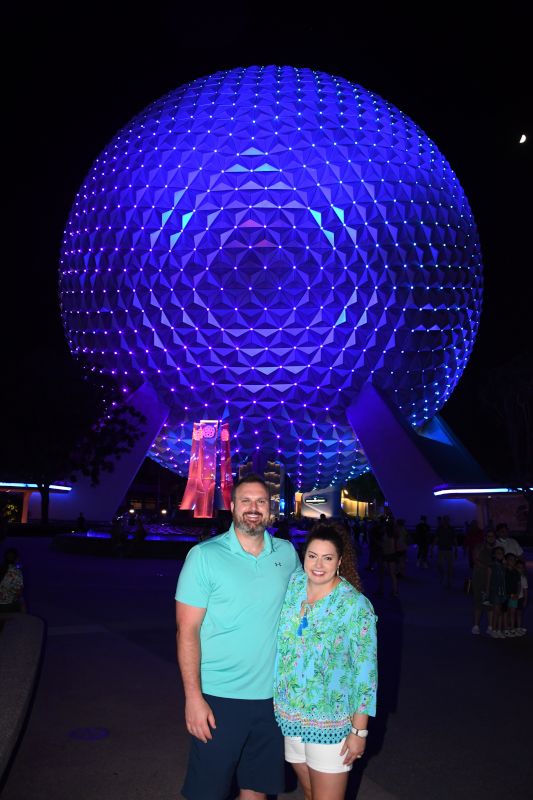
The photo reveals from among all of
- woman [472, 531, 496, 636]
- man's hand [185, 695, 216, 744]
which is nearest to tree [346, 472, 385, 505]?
woman [472, 531, 496, 636]

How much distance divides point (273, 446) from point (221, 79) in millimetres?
15208

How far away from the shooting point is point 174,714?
709 centimetres

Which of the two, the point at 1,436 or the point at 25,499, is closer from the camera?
the point at 1,436

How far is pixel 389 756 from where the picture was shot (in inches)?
241

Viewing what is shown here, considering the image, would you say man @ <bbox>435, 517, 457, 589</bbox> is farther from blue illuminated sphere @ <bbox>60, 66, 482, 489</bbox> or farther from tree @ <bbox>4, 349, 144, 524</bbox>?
tree @ <bbox>4, 349, 144, 524</bbox>

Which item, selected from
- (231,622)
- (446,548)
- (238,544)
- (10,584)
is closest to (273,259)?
(446,548)

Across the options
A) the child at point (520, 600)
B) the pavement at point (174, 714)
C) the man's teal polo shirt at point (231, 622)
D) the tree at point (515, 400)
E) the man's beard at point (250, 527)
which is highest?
the tree at point (515, 400)

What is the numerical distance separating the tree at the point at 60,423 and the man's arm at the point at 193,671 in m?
33.0

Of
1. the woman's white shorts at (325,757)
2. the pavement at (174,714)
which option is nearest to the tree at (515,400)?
the pavement at (174,714)

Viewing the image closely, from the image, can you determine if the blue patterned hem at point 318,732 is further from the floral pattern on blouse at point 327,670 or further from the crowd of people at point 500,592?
the crowd of people at point 500,592

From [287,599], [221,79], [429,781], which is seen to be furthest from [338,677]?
[221,79]

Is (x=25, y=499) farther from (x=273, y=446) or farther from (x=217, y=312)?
(x=217, y=312)

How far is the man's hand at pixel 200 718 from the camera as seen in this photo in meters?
4.02

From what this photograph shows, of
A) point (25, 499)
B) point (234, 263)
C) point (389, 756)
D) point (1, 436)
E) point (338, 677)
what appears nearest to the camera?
point (338, 677)
